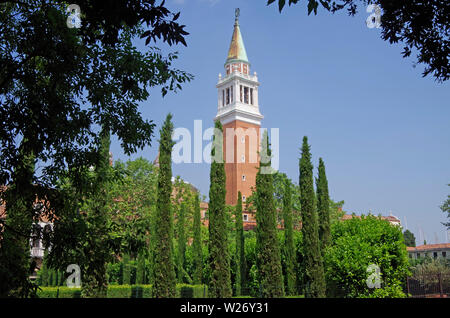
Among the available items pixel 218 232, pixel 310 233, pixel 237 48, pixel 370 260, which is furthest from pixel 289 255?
pixel 237 48

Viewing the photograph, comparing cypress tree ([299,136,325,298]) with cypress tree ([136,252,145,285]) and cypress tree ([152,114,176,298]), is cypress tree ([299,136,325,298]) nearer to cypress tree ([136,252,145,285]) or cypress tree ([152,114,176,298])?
cypress tree ([152,114,176,298])

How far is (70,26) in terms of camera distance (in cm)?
424

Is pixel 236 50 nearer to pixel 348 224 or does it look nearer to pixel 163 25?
pixel 348 224

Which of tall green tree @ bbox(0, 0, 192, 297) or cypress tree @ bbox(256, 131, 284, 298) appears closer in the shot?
tall green tree @ bbox(0, 0, 192, 297)

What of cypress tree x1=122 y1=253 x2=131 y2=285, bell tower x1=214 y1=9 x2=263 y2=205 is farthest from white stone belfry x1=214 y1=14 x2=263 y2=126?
cypress tree x1=122 y1=253 x2=131 y2=285

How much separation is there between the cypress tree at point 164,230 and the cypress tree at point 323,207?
10180 millimetres

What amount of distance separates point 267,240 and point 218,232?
308 centimetres

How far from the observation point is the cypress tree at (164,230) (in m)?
20.8

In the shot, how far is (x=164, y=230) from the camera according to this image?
21.8 metres

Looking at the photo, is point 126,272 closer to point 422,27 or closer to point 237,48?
point 422,27

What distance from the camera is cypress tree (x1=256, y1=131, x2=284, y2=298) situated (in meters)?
22.2

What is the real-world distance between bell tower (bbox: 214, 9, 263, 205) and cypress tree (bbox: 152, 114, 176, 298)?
2947cm

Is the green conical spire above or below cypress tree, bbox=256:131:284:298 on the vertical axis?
above

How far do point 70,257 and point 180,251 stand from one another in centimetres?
2878
